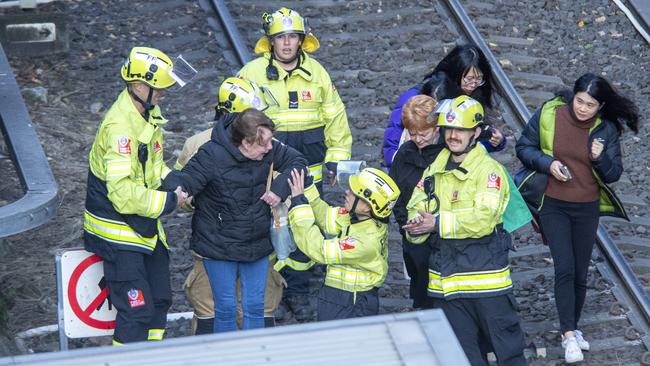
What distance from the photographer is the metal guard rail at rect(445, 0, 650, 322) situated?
862 cm

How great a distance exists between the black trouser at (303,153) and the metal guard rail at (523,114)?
6.63 ft

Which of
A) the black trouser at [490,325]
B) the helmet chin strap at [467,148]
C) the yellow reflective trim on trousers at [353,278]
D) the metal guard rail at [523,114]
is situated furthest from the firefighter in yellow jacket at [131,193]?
the metal guard rail at [523,114]

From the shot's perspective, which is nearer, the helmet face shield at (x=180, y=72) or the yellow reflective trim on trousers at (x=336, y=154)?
the helmet face shield at (x=180, y=72)

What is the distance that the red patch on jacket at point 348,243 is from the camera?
681 cm

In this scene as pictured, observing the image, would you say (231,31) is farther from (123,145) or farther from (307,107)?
(123,145)

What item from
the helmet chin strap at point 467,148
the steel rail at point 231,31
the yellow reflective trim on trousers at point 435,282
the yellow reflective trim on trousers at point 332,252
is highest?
the helmet chin strap at point 467,148

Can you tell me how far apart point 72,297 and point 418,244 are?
7.03 ft

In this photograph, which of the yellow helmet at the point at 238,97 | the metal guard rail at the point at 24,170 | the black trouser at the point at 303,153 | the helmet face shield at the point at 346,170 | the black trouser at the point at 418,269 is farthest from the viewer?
the black trouser at the point at 303,153

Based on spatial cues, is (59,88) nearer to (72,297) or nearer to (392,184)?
(72,297)

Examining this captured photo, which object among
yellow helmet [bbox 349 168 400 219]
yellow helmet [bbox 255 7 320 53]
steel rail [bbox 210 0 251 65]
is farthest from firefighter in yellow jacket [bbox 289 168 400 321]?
steel rail [bbox 210 0 251 65]

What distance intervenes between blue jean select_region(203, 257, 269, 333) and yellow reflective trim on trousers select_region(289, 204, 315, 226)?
505 mm

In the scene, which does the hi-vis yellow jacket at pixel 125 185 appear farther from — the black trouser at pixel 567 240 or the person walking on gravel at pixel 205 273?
the black trouser at pixel 567 240

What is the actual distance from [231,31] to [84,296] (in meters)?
5.32

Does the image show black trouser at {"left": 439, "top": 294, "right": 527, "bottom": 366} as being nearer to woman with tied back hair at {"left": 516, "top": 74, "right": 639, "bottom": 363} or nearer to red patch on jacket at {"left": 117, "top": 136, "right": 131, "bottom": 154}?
woman with tied back hair at {"left": 516, "top": 74, "right": 639, "bottom": 363}
